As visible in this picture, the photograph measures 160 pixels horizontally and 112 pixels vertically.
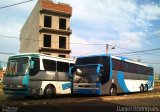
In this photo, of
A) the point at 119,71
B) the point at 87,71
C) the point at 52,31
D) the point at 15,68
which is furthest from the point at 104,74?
the point at 52,31

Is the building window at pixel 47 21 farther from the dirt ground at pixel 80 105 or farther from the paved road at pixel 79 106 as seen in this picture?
the paved road at pixel 79 106

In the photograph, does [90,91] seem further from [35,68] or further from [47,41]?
[47,41]

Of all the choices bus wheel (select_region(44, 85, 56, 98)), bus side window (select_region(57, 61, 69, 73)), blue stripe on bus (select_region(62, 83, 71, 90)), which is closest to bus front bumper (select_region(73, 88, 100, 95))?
blue stripe on bus (select_region(62, 83, 71, 90))

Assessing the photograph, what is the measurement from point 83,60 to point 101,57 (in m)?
1.43

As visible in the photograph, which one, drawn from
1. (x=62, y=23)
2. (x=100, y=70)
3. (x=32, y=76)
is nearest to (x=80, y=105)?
(x=32, y=76)

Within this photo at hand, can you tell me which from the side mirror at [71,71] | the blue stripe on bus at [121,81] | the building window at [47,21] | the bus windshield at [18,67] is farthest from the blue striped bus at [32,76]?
the building window at [47,21]

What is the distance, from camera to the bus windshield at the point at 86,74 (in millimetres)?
20641

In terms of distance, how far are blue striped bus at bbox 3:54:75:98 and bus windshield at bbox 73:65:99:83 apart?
128 cm

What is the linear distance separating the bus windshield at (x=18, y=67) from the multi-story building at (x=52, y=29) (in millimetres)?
30185

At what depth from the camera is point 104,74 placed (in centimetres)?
A: 2102

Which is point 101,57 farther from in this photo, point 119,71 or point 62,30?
point 62,30

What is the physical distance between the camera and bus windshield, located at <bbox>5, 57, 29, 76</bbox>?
61.0 feet

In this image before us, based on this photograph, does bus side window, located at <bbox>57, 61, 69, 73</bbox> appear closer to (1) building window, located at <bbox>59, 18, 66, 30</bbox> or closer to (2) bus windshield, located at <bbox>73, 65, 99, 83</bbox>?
(2) bus windshield, located at <bbox>73, 65, 99, 83</bbox>

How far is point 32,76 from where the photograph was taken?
1878 cm
